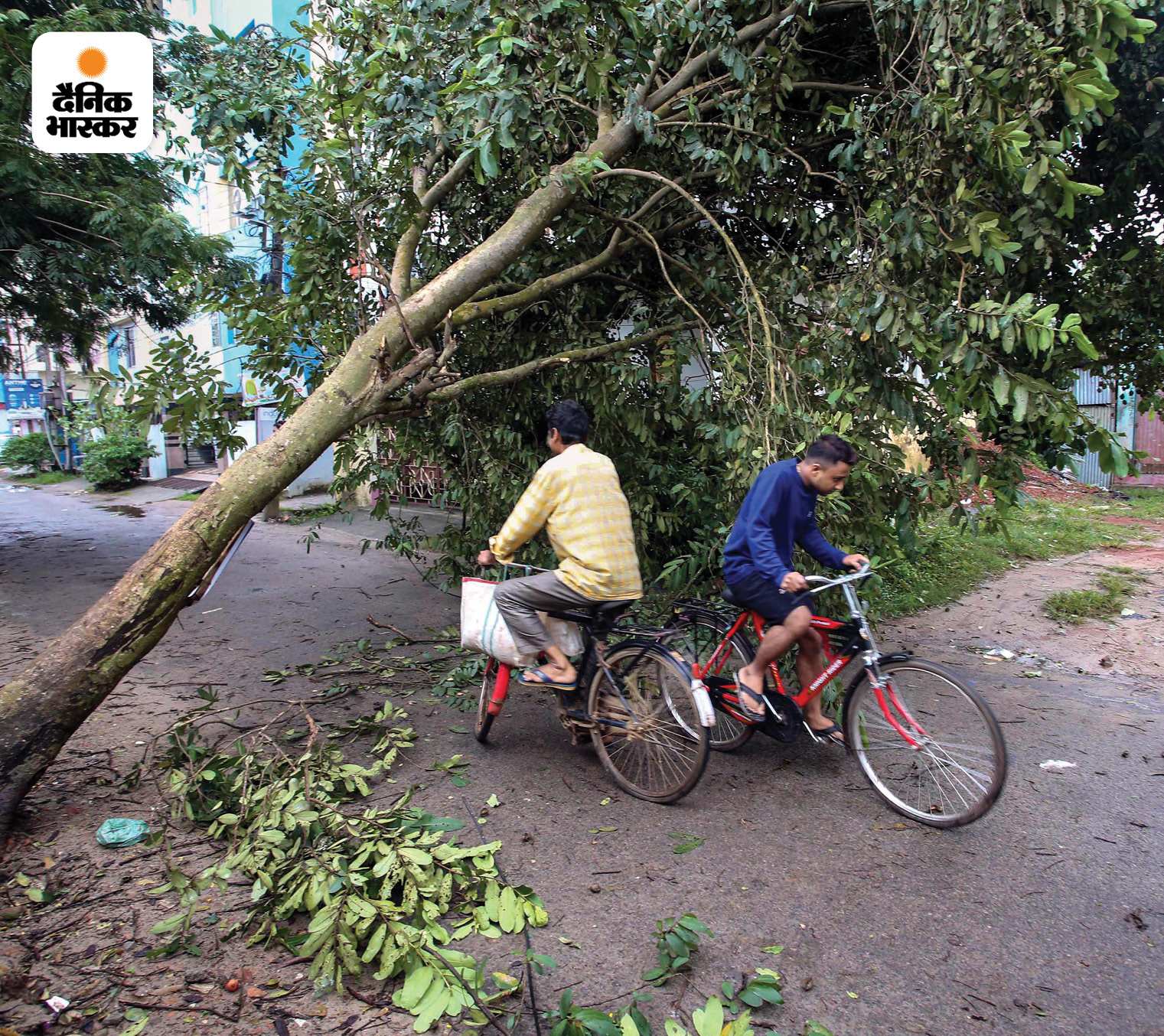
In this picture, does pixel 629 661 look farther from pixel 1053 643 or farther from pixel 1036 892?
pixel 1053 643

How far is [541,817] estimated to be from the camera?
150 inches

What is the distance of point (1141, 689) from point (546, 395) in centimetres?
465

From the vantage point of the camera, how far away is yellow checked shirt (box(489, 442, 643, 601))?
3.91 meters

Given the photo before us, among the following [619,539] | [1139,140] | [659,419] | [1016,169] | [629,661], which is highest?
[1139,140]

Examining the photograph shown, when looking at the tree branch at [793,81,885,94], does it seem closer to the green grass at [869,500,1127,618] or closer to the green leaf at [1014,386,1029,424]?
the green leaf at [1014,386,1029,424]

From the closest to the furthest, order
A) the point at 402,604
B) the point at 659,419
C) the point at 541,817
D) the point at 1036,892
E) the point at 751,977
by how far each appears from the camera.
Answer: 1. the point at 751,977
2. the point at 1036,892
3. the point at 541,817
4. the point at 659,419
5. the point at 402,604

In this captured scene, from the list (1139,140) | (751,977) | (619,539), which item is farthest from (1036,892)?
(1139,140)

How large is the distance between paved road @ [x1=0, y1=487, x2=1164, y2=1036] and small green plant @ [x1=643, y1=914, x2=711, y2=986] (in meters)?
0.06

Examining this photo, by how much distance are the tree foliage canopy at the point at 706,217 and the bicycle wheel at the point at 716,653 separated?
74 cm

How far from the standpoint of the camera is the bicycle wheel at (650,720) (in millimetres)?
3762

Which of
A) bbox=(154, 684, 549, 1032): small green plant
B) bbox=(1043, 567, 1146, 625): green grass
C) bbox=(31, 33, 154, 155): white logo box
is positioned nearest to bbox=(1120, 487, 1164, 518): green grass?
bbox=(1043, 567, 1146, 625): green grass

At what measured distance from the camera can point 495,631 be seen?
4.22 m

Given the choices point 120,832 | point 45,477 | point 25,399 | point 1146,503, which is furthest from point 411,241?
point 25,399

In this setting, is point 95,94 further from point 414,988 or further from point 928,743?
point 928,743
